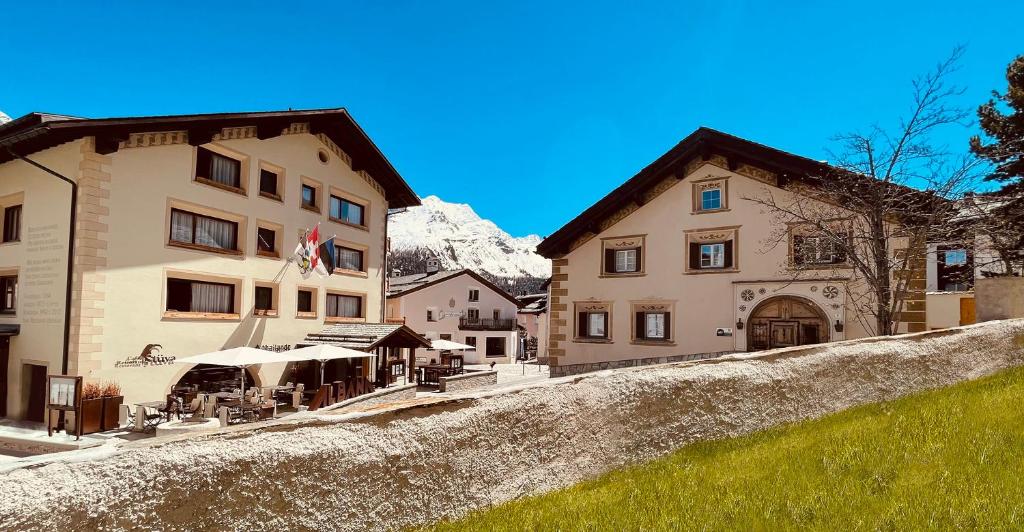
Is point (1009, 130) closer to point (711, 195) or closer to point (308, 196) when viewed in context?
point (711, 195)

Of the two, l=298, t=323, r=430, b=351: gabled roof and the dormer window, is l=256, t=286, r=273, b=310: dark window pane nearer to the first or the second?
l=298, t=323, r=430, b=351: gabled roof

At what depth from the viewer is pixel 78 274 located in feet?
53.6

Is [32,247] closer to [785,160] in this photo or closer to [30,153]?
[30,153]

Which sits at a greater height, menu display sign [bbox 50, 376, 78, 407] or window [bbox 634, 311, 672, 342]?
window [bbox 634, 311, 672, 342]

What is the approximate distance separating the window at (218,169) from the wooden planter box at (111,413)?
7.63m

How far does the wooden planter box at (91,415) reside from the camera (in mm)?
15875

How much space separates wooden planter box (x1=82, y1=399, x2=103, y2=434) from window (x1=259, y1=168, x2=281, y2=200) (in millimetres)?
9231

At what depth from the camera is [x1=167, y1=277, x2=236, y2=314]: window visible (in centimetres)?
1912

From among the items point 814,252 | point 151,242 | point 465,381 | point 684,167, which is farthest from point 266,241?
point 814,252

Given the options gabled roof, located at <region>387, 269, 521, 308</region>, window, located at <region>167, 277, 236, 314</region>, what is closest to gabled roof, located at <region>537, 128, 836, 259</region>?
window, located at <region>167, 277, 236, 314</region>

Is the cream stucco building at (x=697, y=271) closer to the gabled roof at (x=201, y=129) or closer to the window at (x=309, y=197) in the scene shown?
the gabled roof at (x=201, y=129)

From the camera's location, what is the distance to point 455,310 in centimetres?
4572

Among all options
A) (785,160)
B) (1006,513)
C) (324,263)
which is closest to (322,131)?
(324,263)

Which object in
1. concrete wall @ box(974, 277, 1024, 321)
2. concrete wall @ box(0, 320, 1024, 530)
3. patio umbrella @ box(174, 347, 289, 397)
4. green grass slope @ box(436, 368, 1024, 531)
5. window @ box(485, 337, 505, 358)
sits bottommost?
window @ box(485, 337, 505, 358)
